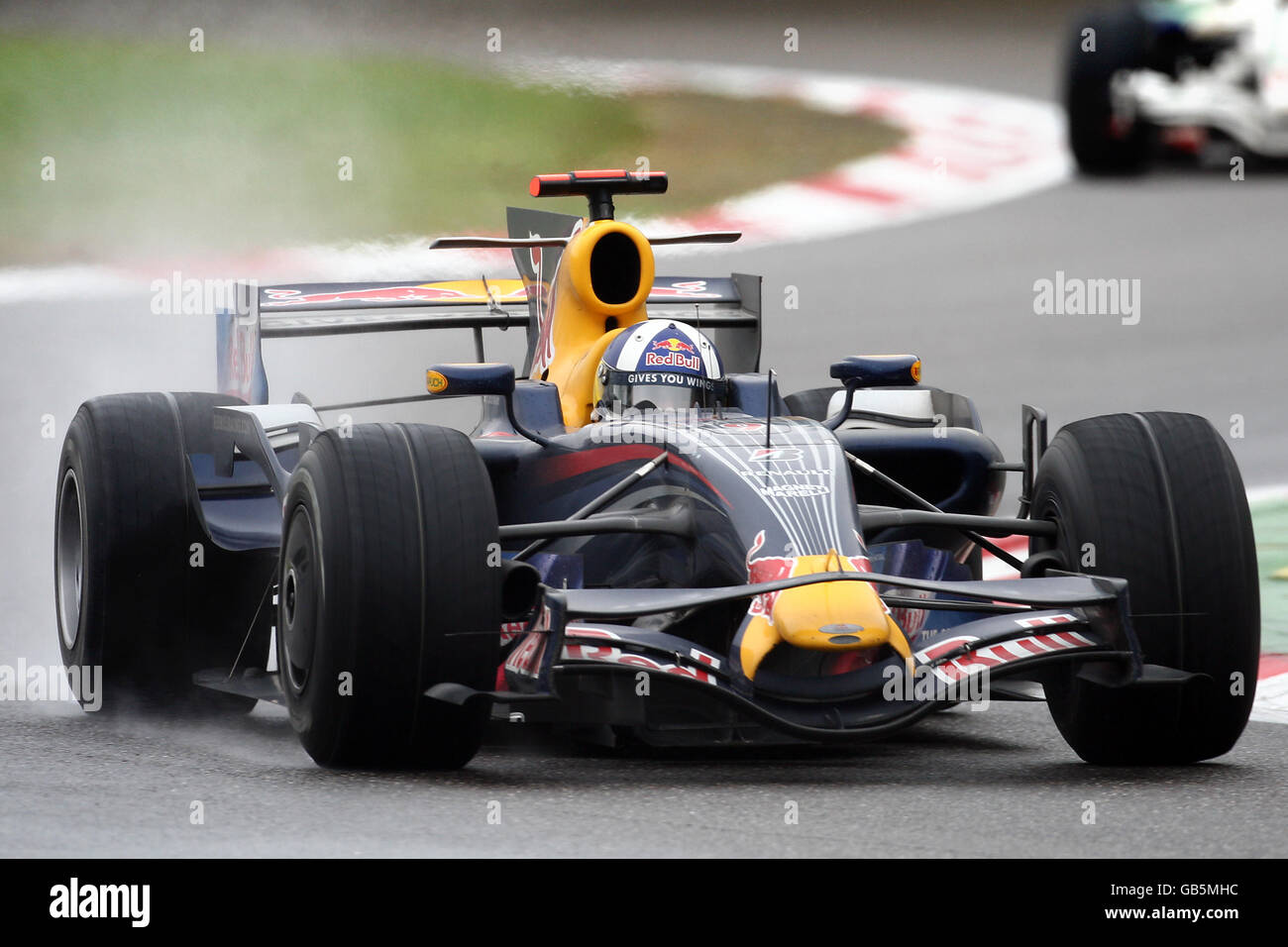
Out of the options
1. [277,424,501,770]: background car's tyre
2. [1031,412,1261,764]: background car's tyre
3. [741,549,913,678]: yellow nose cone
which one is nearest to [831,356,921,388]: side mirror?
[1031,412,1261,764]: background car's tyre

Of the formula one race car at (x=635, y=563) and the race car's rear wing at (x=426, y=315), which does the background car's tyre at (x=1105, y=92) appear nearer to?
the race car's rear wing at (x=426, y=315)

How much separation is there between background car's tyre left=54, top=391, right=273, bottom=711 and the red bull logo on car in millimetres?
1687

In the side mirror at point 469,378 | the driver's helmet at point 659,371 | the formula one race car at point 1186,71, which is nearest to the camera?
the side mirror at point 469,378

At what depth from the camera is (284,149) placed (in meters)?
18.6

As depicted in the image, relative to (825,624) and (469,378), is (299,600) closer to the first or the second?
(469,378)

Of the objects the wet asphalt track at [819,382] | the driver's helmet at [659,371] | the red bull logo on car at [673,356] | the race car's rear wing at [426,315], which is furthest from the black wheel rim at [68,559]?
the red bull logo on car at [673,356]

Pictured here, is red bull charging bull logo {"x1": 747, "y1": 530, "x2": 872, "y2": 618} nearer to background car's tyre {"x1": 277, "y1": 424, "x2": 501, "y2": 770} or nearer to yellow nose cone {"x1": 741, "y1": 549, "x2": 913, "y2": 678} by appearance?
yellow nose cone {"x1": 741, "y1": 549, "x2": 913, "y2": 678}

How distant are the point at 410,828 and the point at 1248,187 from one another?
57.0 ft

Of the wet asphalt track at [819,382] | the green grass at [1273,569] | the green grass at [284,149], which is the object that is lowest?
the green grass at [1273,569]

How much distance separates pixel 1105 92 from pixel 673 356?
1010cm

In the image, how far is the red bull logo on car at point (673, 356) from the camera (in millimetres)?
8070

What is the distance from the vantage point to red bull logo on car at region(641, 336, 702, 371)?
8.07 meters

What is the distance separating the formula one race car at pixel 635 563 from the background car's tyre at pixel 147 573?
1 cm

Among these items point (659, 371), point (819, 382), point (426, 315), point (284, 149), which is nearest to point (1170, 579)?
point (659, 371)
